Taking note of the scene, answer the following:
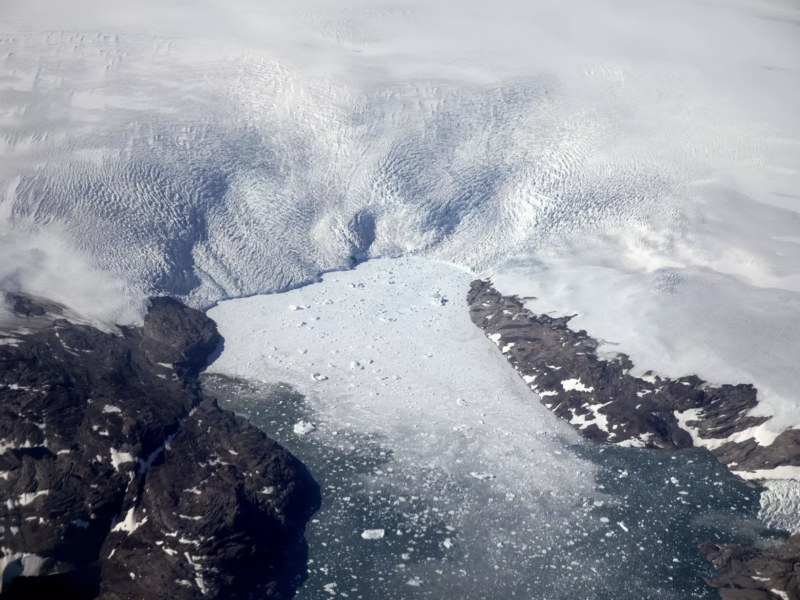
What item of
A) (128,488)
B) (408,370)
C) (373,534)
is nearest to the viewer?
(128,488)

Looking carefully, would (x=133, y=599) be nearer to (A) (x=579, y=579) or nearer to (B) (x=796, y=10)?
(A) (x=579, y=579)

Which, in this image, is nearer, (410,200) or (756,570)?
(756,570)

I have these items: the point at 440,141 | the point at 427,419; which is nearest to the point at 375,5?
the point at 440,141

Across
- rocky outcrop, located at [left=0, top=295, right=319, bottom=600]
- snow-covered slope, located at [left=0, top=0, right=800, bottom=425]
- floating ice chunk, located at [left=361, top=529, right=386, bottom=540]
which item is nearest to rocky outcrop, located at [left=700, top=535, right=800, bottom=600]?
snow-covered slope, located at [left=0, top=0, right=800, bottom=425]

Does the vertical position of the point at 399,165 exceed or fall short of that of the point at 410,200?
it exceeds it

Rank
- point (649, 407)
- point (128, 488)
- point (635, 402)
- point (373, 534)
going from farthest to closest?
1. point (635, 402)
2. point (649, 407)
3. point (373, 534)
4. point (128, 488)

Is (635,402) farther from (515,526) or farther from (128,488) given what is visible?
(128,488)

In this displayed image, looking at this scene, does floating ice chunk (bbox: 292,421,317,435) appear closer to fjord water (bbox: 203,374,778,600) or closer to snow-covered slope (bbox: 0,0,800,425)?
fjord water (bbox: 203,374,778,600)

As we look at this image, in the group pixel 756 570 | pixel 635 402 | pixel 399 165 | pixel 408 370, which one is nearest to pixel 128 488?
pixel 408 370
